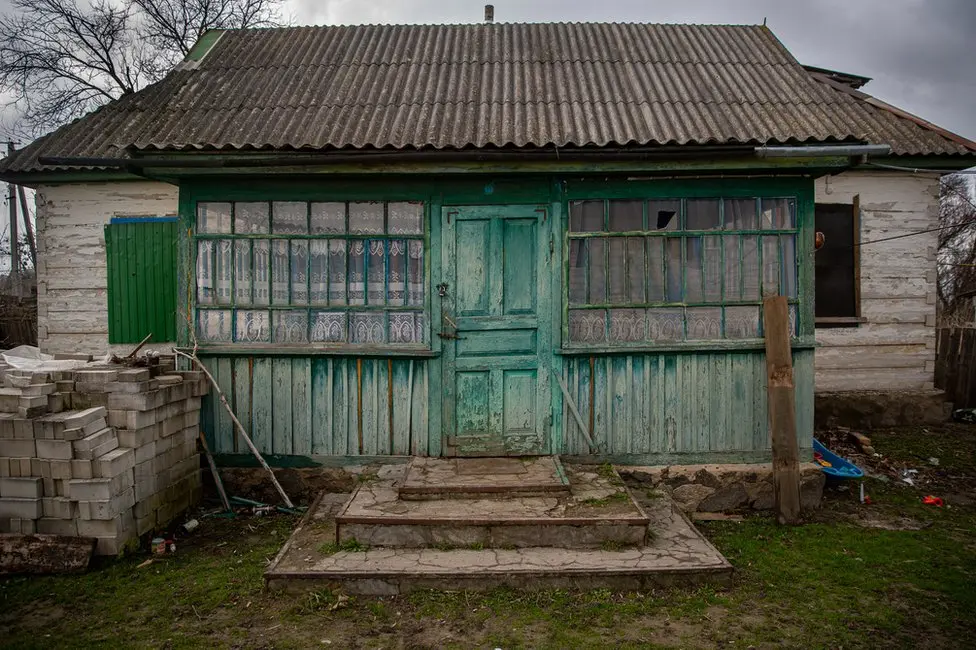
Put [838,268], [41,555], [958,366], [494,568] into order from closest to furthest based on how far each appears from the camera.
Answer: [494,568] → [41,555] → [838,268] → [958,366]

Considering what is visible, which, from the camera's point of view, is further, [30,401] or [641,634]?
[30,401]

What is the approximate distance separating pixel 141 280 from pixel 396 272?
172 inches

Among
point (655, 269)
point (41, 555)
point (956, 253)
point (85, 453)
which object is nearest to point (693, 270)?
point (655, 269)

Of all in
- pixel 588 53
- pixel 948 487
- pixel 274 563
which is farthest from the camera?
pixel 588 53

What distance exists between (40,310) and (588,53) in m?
8.33

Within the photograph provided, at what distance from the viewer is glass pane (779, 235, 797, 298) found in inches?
231

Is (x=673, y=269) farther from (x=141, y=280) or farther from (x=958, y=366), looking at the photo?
(x=958, y=366)

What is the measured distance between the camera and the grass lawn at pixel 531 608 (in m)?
3.74

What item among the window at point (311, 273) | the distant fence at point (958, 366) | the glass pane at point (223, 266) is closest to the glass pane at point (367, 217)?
the window at point (311, 273)

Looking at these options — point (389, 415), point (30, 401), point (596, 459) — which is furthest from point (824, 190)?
point (30, 401)

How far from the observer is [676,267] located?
585 cm

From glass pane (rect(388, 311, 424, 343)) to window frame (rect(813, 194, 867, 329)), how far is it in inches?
244

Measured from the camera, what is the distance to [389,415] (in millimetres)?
5887

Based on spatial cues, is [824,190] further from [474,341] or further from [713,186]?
[474,341]
